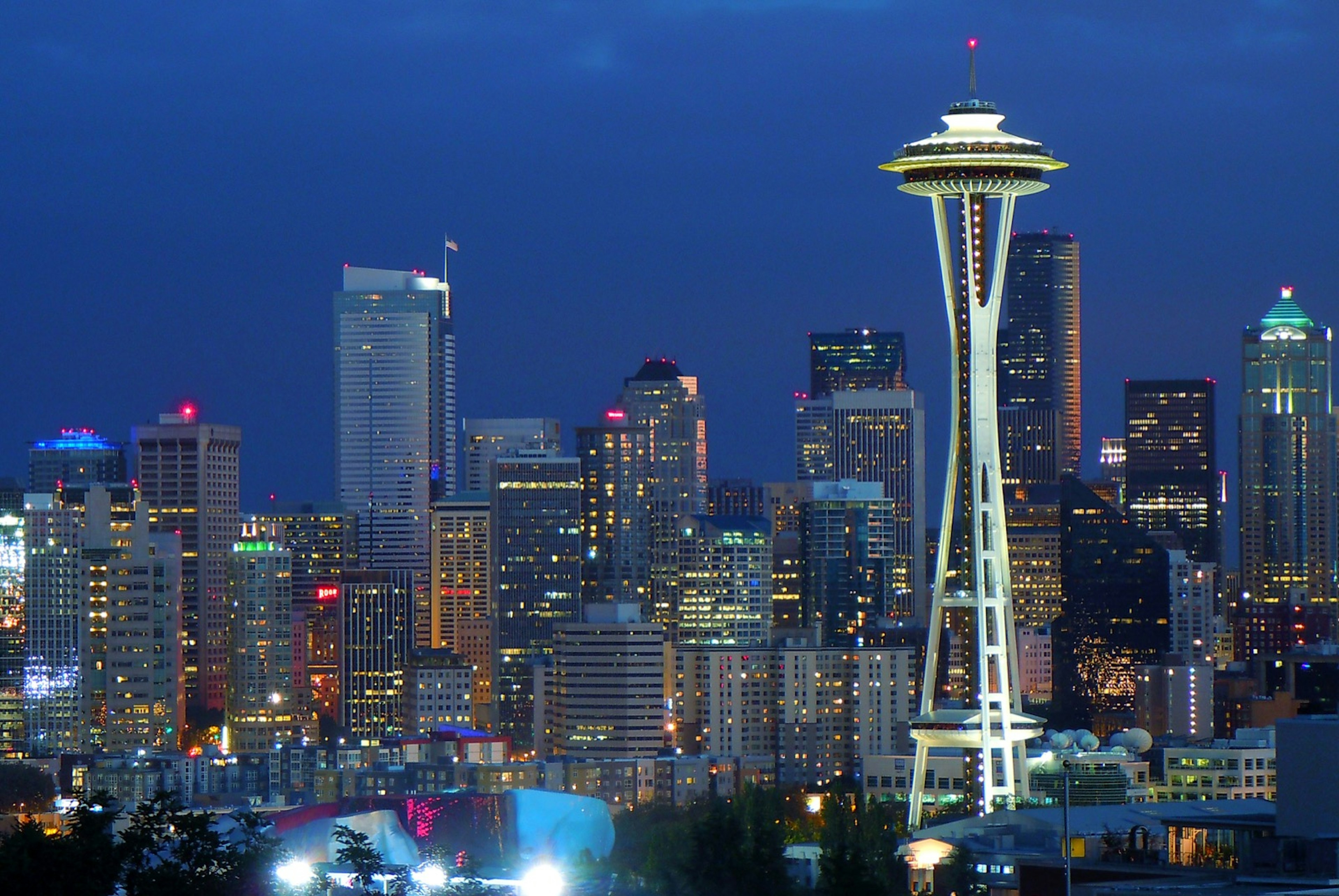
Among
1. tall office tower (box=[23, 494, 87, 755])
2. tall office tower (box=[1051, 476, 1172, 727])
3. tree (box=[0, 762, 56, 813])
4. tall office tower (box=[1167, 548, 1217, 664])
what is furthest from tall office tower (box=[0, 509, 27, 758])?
tall office tower (box=[1167, 548, 1217, 664])

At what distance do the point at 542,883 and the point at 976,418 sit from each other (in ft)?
137

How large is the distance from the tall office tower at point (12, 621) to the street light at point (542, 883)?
8749 centimetres

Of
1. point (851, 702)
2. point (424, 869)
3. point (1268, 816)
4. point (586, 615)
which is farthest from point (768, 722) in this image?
point (1268, 816)

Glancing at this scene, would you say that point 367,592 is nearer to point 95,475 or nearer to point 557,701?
point 95,475

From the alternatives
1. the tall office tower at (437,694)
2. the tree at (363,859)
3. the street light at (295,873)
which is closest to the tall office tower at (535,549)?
the tall office tower at (437,694)

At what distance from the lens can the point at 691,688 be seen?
147250mm

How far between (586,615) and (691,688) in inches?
329

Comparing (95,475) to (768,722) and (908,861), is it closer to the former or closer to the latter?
(768,722)

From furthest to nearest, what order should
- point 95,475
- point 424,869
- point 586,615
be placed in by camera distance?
point 95,475 < point 586,615 < point 424,869

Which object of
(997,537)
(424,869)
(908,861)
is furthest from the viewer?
(997,537)

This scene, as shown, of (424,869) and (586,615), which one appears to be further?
(586,615)

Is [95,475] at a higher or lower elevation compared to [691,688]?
higher

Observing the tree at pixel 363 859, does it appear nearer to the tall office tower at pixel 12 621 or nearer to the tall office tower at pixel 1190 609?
the tall office tower at pixel 12 621

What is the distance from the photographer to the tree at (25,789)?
100m
